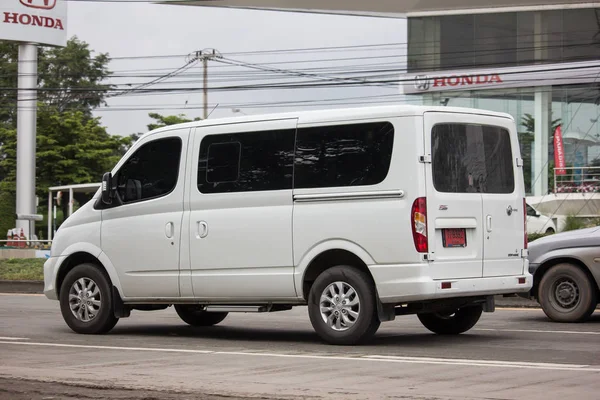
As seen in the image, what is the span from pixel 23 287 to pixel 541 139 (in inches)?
1140

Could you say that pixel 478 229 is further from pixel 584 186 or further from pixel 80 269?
pixel 584 186

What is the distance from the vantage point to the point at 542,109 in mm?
47312

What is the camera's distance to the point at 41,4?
2189 inches

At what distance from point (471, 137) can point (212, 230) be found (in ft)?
9.56

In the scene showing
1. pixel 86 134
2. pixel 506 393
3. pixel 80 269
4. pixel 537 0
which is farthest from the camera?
pixel 86 134

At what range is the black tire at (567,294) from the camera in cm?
1306

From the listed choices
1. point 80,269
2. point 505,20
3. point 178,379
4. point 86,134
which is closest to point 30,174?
point 86,134

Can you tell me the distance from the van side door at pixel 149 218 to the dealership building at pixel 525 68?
33608mm

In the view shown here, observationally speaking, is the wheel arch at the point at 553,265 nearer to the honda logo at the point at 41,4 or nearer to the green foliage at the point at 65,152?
the honda logo at the point at 41,4

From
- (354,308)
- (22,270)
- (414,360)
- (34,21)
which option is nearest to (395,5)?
(34,21)

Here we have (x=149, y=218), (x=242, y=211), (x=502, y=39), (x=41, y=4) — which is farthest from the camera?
(x=41, y=4)

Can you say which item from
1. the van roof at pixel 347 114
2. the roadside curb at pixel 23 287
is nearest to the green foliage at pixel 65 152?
the roadside curb at pixel 23 287

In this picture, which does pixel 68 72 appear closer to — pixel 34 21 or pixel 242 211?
pixel 34 21

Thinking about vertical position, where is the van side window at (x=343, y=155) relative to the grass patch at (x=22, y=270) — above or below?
above
